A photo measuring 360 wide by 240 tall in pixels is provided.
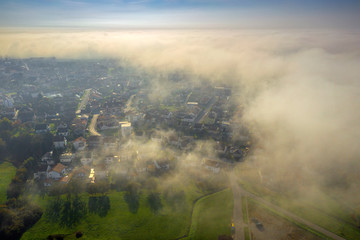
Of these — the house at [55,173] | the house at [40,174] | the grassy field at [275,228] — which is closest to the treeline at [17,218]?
the house at [40,174]

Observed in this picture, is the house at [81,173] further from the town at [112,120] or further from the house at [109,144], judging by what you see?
the house at [109,144]

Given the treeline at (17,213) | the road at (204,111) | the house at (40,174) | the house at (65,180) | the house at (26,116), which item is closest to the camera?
the treeline at (17,213)

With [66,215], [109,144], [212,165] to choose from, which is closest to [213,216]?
[212,165]

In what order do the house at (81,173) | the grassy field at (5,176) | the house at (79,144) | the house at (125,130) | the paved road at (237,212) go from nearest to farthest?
the paved road at (237,212) → the grassy field at (5,176) → the house at (81,173) → the house at (79,144) → the house at (125,130)

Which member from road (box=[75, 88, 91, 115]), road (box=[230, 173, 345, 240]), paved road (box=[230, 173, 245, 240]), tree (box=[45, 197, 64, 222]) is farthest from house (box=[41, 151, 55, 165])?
road (box=[230, 173, 345, 240])

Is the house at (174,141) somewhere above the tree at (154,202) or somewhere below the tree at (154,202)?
above

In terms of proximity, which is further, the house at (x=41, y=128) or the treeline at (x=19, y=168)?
the house at (x=41, y=128)

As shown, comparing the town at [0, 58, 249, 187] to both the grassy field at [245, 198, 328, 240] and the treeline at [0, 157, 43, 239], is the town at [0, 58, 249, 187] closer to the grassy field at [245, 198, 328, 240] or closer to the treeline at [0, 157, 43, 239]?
the treeline at [0, 157, 43, 239]

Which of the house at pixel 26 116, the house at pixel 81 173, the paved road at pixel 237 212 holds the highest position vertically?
the house at pixel 26 116

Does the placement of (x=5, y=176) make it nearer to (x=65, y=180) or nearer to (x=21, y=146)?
(x=21, y=146)
